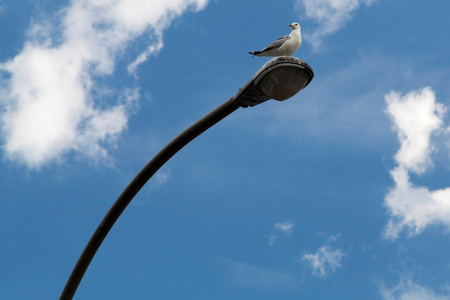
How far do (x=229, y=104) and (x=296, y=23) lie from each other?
369cm

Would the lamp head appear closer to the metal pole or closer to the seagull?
the metal pole

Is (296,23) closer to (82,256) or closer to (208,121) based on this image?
(208,121)

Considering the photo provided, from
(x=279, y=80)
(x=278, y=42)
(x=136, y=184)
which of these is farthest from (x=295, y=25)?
(x=136, y=184)

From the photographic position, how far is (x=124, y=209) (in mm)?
5449

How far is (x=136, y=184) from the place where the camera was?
537cm

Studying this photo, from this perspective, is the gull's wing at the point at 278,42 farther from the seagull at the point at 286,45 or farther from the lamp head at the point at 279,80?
the lamp head at the point at 279,80

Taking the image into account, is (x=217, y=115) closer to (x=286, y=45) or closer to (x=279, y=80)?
(x=279, y=80)

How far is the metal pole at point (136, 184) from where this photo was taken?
203 inches

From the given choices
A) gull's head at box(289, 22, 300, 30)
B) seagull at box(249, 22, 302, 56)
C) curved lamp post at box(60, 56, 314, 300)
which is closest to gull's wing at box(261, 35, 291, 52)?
seagull at box(249, 22, 302, 56)

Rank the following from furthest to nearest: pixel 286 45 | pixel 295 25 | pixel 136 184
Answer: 1. pixel 295 25
2. pixel 286 45
3. pixel 136 184

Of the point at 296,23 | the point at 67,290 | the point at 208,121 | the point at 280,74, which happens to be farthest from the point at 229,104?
the point at 296,23

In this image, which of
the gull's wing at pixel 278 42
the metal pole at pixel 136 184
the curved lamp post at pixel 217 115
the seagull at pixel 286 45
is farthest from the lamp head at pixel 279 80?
the gull's wing at pixel 278 42

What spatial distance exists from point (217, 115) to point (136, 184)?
1119mm

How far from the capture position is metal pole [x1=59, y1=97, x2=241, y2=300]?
514cm
